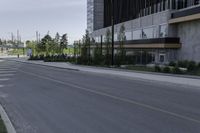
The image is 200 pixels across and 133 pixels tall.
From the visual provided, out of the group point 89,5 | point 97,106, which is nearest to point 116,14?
point 89,5

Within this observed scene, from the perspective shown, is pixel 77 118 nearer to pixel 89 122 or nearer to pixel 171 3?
pixel 89 122

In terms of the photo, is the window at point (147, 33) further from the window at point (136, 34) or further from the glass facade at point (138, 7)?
the glass facade at point (138, 7)

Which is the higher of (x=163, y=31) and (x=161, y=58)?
(x=163, y=31)

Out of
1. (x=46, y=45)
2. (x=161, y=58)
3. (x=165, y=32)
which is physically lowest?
(x=161, y=58)

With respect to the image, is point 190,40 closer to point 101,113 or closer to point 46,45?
point 101,113

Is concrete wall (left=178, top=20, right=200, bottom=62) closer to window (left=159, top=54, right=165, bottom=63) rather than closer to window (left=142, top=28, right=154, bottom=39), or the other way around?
window (left=159, top=54, right=165, bottom=63)

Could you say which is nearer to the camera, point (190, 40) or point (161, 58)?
point (190, 40)

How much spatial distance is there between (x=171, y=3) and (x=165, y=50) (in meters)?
7.35

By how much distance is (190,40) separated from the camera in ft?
141

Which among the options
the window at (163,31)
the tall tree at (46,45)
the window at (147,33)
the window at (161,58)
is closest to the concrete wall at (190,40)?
the window at (163,31)

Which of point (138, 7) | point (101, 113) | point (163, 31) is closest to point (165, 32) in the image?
point (163, 31)

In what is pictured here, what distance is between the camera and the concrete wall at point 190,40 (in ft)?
135

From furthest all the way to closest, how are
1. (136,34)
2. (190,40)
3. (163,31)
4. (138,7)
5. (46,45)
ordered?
(46,45) → (138,7) → (136,34) → (163,31) → (190,40)

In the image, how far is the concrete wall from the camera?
41125 mm
